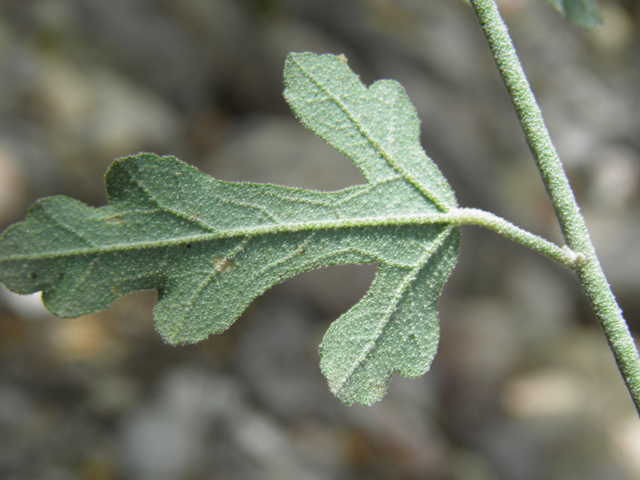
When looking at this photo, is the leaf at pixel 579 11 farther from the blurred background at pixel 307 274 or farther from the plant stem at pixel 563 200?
the blurred background at pixel 307 274

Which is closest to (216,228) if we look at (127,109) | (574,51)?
(127,109)

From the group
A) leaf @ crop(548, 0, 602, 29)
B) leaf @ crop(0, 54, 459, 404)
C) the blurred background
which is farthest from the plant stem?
the blurred background

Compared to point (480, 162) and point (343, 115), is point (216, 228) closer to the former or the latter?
point (343, 115)

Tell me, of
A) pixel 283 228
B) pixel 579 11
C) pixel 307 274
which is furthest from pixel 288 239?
pixel 307 274

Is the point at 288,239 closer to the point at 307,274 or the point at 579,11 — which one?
the point at 579,11

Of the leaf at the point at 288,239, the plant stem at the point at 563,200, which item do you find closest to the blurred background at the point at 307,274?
the leaf at the point at 288,239

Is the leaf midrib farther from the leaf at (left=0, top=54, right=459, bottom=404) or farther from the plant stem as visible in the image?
the plant stem
